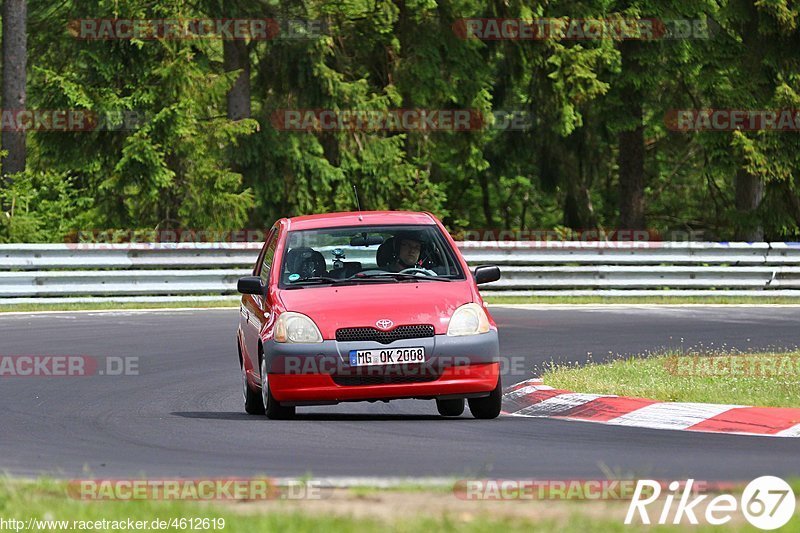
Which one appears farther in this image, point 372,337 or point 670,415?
point 670,415

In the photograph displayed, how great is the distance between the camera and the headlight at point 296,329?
11.3 metres

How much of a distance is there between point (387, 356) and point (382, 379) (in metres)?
0.19

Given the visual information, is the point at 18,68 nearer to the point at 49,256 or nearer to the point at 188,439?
the point at 49,256

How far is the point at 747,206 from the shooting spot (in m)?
35.7

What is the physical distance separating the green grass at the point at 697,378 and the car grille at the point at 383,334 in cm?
225

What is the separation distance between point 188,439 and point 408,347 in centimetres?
187

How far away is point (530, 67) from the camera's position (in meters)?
35.7

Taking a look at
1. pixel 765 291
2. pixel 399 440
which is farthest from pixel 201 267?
pixel 399 440
